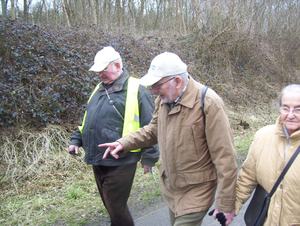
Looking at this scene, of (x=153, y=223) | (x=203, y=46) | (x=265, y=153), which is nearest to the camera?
(x=265, y=153)

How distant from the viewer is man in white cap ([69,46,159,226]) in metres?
2.88

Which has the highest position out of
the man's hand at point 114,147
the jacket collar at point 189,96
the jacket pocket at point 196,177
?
the jacket collar at point 189,96

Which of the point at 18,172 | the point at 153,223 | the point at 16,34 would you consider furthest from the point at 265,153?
the point at 16,34

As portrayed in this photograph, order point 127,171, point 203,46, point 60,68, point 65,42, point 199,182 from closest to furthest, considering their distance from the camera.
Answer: point 199,182 < point 127,171 < point 60,68 < point 65,42 < point 203,46

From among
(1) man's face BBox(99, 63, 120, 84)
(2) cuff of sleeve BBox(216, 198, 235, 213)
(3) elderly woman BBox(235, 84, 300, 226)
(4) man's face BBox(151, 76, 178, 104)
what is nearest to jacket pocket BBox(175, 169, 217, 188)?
(2) cuff of sleeve BBox(216, 198, 235, 213)

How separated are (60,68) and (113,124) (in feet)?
13.5

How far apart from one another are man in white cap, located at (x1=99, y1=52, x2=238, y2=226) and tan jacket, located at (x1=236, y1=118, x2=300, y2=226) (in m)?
0.15

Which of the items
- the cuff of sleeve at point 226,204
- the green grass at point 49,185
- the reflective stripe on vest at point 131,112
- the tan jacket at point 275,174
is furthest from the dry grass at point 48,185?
the tan jacket at point 275,174

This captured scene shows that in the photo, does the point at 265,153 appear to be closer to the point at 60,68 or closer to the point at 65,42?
the point at 60,68

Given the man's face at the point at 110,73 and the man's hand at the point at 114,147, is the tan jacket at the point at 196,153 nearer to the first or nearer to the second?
the man's hand at the point at 114,147

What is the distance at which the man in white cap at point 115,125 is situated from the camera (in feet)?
9.45

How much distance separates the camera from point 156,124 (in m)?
2.68

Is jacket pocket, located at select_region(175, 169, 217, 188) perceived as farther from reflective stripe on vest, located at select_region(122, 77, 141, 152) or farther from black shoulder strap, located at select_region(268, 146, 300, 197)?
reflective stripe on vest, located at select_region(122, 77, 141, 152)

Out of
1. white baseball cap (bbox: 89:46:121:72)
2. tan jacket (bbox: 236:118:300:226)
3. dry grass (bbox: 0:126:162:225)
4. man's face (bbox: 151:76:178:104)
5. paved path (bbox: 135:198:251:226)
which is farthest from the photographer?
dry grass (bbox: 0:126:162:225)
